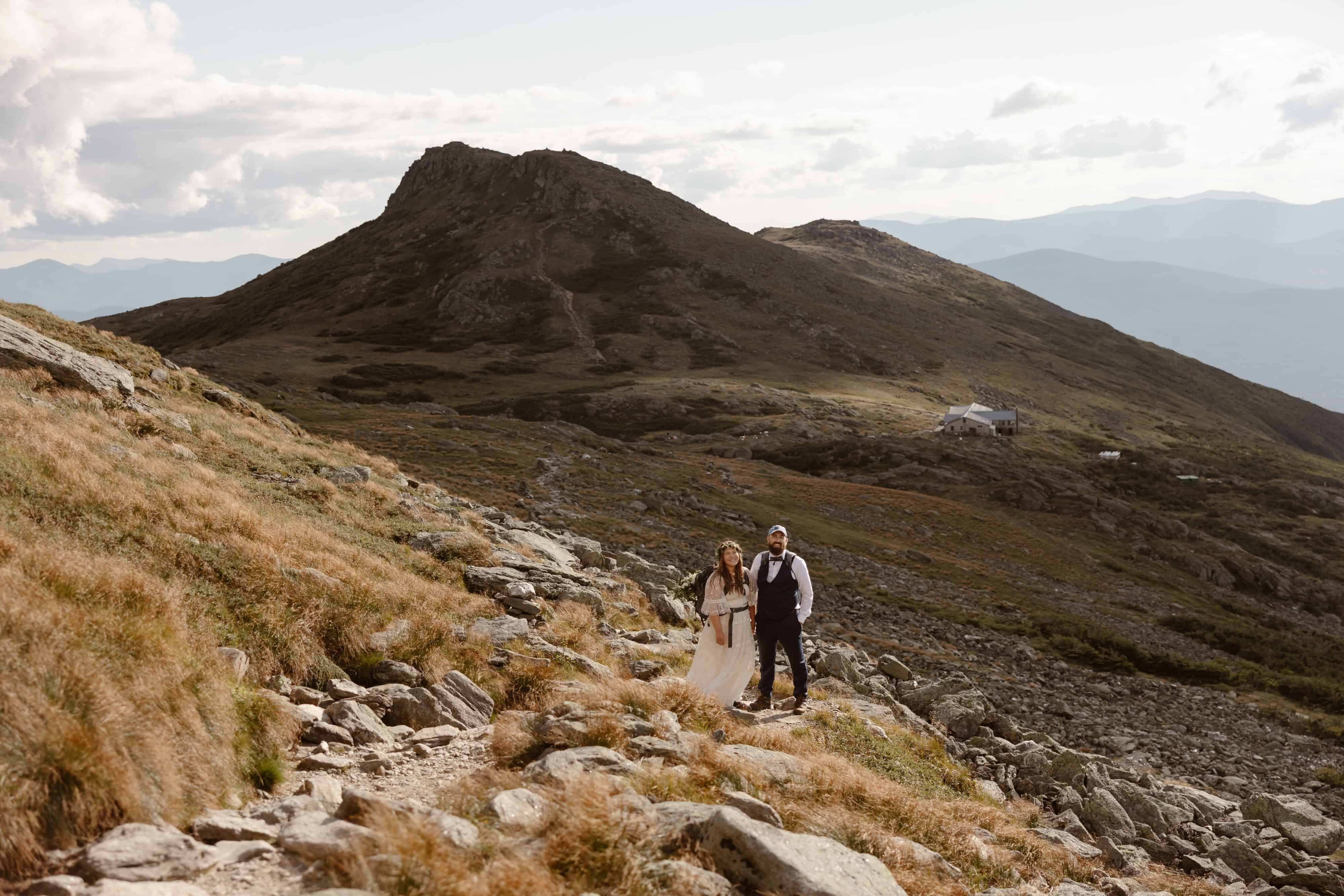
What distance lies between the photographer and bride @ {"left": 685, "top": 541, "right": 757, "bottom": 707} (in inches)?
586

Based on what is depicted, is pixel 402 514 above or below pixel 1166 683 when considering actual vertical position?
above

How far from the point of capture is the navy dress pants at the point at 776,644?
48.8ft

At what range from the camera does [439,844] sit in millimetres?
6867

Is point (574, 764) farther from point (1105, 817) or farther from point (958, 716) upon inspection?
point (958, 716)

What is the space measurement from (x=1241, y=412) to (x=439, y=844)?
665 feet

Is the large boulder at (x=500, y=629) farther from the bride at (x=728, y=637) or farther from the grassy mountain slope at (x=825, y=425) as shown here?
the grassy mountain slope at (x=825, y=425)

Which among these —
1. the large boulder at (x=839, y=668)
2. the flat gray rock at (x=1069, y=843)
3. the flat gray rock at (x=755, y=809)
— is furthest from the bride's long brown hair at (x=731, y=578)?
the large boulder at (x=839, y=668)

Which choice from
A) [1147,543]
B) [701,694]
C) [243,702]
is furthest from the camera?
[1147,543]

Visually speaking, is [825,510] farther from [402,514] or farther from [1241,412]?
[1241,412]

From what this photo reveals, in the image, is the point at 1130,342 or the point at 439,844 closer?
the point at 439,844

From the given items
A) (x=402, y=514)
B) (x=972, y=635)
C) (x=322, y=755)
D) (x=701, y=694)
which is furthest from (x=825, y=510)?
(x=322, y=755)

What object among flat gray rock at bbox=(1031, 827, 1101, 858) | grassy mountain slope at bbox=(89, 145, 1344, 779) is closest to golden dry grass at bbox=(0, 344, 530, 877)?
flat gray rock at bbox=(1031, 827, 1101, 858)

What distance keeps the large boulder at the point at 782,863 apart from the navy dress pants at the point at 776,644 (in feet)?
20.6

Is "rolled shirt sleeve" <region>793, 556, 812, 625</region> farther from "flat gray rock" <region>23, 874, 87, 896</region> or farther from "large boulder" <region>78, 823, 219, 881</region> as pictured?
"flat gray rock" <region>23, 874, 87, 896</region>
